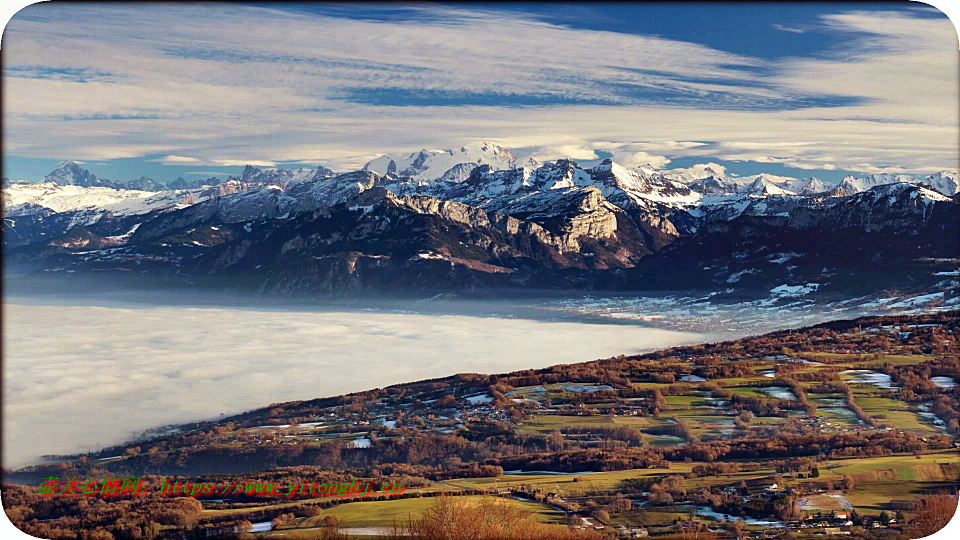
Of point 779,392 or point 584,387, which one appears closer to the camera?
point 779,392

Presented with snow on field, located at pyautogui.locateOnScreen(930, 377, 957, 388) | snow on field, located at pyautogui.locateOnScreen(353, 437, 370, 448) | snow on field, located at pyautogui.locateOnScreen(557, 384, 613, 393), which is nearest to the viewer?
snow on field, located at pyautogui.locateOnScreen(353, 437, 370, 448)

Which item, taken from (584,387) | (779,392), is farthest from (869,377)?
(584,387)

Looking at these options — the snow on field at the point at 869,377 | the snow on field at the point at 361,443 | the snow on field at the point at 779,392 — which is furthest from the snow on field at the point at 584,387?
the snow on field at the point at 361,443

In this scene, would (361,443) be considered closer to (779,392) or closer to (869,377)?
(779,392)

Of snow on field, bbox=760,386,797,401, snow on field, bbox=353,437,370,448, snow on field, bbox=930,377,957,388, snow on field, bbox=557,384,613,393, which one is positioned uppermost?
snow on field, bbox=930,377,957,388

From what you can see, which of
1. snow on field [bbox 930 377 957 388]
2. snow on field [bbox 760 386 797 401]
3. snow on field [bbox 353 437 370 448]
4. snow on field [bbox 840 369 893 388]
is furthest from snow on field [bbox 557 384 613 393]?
snow on field [bbox 930 377 957 388]

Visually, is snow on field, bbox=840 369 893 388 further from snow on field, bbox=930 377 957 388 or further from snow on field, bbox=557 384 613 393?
snow on field, bbox=557 384 613 393

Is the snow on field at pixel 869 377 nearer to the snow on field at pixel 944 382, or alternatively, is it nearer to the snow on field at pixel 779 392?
the snow on field at pixel 944 382

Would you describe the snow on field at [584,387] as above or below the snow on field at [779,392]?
below

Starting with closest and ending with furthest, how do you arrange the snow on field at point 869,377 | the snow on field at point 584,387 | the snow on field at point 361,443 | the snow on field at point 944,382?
the snow on field at point 361,443
the snow on field at point 944,382
the snow on field at point 869,377
the snow on field at point 584,387

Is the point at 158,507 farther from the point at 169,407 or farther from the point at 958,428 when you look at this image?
the point at 169,407

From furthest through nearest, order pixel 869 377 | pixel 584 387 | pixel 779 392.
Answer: pixel 584 387 < pixel 869 377 < pixel 779 392
